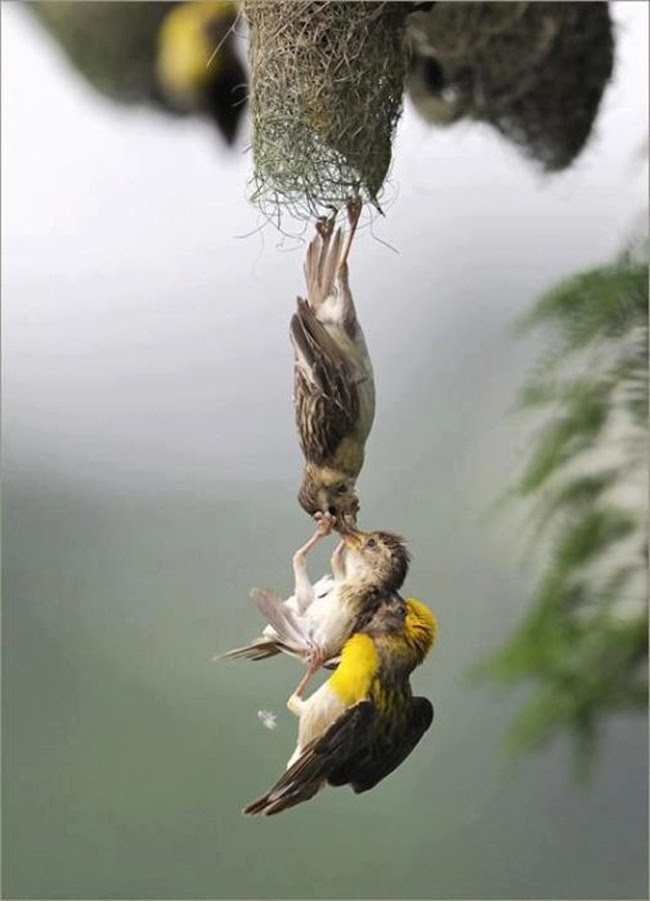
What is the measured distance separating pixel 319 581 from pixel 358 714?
0.12 metres

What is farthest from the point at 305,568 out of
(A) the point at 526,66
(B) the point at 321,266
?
(A) the point at 526,66

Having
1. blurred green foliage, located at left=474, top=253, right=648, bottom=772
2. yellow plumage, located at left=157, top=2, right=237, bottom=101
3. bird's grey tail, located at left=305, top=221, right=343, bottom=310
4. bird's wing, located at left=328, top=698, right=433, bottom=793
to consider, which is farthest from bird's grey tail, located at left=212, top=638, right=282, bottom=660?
yellow plumage, located at left=157, top=2, right=237, bottom=101

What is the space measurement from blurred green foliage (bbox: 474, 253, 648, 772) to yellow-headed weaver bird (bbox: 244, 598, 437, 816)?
680mm

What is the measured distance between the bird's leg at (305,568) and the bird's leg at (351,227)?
20 cm

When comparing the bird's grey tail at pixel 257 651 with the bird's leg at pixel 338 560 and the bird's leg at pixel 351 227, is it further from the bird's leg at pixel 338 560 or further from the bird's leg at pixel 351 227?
the bird's leg at pixel 351 227

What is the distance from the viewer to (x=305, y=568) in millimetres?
997

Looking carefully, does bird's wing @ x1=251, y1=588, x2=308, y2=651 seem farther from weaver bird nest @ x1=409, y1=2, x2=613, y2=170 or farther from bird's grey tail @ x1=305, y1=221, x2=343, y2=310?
weaver bird nest @ x1=409, y1=2, x2=613, y2=170

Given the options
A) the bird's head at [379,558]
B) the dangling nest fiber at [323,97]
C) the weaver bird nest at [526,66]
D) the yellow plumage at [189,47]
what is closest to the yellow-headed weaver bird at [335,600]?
the bird's head at [379,558]

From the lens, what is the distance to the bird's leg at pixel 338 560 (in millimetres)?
1010

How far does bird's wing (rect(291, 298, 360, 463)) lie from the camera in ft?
3.27

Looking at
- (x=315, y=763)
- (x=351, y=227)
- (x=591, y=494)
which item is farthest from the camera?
(x=591, y=494)

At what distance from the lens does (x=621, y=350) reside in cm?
164

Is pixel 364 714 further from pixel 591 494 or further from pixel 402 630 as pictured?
pixel 591 494

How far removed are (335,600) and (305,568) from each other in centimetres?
3
